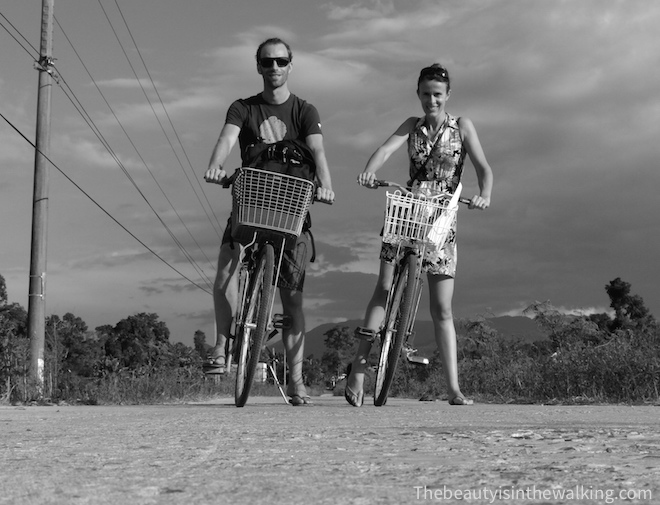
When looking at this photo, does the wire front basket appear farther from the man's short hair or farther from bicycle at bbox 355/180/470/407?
the man's short hair

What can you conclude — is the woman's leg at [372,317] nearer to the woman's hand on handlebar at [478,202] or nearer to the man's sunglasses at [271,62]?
the woman's hand on handlebar at [478,202]

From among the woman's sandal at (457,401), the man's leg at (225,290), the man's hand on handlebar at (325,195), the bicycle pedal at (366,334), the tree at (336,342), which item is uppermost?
the tree at (336,342)

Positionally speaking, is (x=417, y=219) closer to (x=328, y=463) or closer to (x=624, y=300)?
(x=328, y=463)

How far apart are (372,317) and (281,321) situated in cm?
61

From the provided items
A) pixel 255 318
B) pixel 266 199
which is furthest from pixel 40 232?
pixel 266 199

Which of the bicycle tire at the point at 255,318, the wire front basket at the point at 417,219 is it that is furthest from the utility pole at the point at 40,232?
the wire front basket at the point at 417,219

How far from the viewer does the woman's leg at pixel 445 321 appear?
6.72 meters

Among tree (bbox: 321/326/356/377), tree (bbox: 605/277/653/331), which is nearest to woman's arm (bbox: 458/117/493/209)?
tree (bbox: 605/277/653/331)

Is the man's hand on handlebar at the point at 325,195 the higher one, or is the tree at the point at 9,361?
the man's hand on handlebar at the point at 325,195

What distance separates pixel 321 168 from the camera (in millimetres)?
6383

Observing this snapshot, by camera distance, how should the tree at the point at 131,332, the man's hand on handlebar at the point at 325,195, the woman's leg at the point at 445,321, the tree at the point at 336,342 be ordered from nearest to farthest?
the man's hand on handlebar at the point at 325,195 < the woman's leg at the point at 445,321 < the tree at the point at 336,342 < the tree at the point at 131,332

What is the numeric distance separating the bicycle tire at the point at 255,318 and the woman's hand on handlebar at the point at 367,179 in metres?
0.72

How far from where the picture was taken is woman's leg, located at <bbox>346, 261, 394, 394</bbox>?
6.62 meters

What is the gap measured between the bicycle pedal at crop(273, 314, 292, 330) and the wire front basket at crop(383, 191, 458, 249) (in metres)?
0.86
